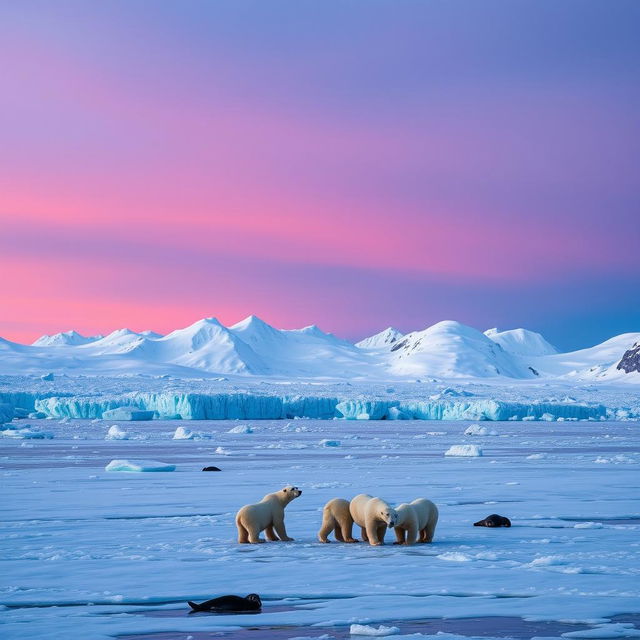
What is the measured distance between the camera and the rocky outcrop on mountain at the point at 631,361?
619 feet

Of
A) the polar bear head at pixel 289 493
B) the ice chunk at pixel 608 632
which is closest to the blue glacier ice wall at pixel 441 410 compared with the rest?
the polar bear head at pixel 289 493

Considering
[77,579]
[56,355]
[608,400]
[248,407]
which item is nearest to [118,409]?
[248,407]

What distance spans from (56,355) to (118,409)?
74.1m

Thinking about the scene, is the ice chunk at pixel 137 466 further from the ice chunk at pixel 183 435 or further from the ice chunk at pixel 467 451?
the ice chunk at pixel 183 435

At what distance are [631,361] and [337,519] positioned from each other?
19108cm

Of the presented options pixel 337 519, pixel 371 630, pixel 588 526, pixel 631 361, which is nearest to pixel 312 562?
pixel 337 519

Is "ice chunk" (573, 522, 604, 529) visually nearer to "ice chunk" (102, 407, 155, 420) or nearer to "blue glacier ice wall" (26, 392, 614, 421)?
"ice chunk" (102, 407, 155, 420)

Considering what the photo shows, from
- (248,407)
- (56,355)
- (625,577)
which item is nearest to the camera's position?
(625,577)

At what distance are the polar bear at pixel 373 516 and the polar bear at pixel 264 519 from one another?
661mm

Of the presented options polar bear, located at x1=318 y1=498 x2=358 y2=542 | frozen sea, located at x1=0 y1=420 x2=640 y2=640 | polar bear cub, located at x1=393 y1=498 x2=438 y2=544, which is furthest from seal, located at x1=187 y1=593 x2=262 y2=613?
polar bear, located at x1=318 y1=498 x2=358 y2=542

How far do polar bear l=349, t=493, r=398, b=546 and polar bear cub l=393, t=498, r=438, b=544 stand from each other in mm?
136

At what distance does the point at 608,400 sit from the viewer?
93.1m

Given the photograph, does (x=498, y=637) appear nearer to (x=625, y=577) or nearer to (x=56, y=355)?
(x=625, y=577)

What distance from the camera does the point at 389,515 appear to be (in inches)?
386
